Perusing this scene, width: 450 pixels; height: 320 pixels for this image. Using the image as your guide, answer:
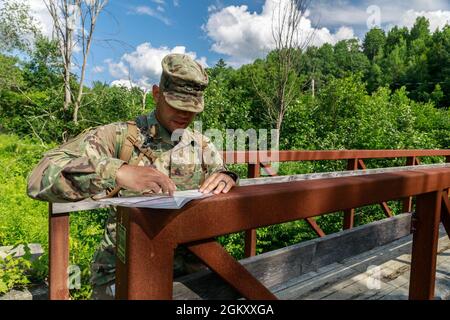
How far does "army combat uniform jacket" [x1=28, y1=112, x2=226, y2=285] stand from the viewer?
3.35 ft

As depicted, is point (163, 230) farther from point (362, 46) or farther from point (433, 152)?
point (362, 46)

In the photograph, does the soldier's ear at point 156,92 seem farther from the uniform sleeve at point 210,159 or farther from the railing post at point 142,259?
the railing post at point 142,259

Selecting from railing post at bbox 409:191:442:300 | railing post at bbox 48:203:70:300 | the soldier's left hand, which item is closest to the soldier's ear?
railing post at bbox 48:203:70:300

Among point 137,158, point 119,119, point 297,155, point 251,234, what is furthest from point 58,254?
point 119,119

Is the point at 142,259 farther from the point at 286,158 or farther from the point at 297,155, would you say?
the point at 297,155

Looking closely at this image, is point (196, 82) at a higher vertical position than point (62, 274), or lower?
higher

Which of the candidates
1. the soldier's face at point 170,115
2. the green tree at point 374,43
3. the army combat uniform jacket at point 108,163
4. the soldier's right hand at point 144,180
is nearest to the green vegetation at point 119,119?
the army combat uniform jacket at point 108,163

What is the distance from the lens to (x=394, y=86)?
42906 mm

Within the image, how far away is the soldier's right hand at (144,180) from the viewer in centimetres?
85

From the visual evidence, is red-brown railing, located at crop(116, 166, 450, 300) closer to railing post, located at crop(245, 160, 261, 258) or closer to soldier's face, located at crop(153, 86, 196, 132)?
soldier's face, located at crop(153, 86, 196, 132)

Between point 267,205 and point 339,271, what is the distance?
4.61 ft

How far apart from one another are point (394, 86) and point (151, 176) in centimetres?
4786

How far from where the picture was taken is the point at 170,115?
63.3 inches
